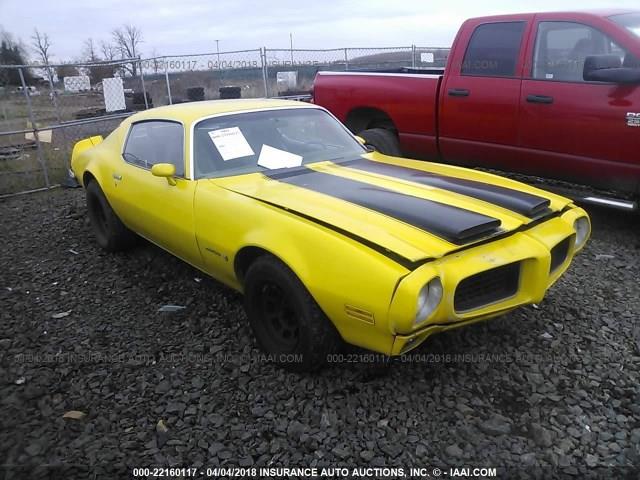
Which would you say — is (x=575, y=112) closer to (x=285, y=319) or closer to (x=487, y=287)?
(x=487, y=287)

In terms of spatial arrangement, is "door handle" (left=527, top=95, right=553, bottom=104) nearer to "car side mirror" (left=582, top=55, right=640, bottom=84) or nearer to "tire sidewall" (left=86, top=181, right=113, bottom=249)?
"car side mirror" (left=582, top=55, right=640, bottom=84)

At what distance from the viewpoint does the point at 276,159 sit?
3707 millimetres

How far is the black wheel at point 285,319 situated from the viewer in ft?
8.68

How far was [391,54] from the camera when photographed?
53.3ft

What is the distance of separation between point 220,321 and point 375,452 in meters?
1.57

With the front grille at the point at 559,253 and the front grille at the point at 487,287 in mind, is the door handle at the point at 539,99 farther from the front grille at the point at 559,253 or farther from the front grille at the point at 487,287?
the front grille at the point at 487,287

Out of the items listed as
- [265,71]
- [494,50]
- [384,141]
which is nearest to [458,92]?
[494,50]

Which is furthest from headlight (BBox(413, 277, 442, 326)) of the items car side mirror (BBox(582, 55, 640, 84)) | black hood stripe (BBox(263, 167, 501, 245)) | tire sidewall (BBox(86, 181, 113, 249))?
tire sidewall (BBox(86, 181, 113, 249))

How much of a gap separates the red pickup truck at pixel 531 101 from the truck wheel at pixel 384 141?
0.5 inches

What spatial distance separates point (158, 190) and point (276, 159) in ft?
2.88

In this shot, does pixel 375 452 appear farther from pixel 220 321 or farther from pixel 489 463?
pixel 220 321

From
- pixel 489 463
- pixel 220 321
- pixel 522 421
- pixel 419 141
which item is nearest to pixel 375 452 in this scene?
pixel 489 463

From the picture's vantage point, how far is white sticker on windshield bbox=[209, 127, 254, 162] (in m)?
3.63

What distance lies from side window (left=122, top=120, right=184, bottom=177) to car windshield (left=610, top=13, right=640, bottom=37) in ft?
12.7
